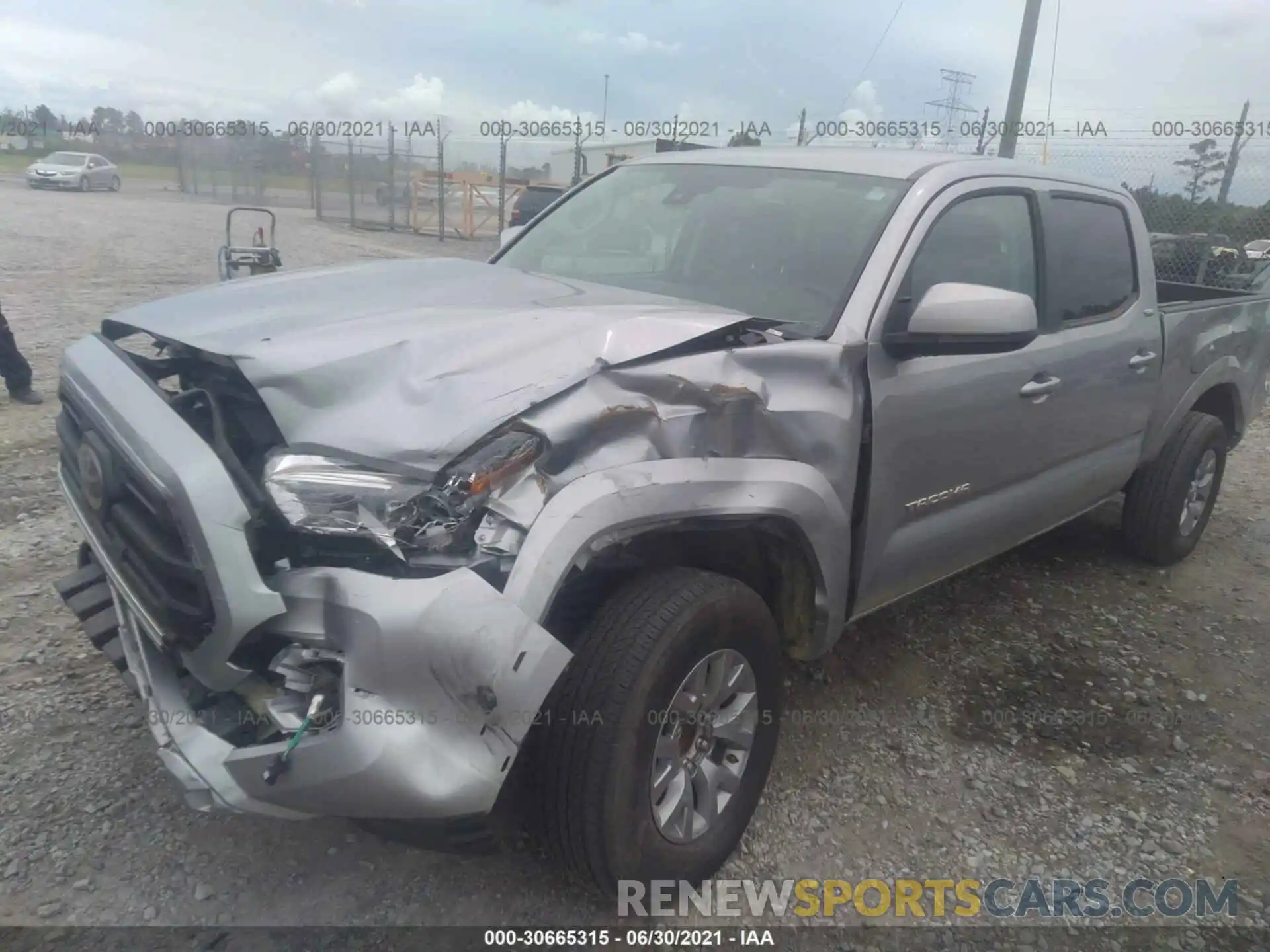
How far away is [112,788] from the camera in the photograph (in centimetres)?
256

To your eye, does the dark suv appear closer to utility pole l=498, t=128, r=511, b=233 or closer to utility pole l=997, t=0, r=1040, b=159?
utility pole l=498, t=128, r=511, b=233

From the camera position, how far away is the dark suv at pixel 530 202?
14.2 meters

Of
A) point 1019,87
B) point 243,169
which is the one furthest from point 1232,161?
point 243,169

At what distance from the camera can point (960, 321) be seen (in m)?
2.50

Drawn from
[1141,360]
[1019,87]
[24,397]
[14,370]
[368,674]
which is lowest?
[24,397]

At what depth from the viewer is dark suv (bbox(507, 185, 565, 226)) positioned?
1419cm

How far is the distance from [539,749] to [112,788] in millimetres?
1360

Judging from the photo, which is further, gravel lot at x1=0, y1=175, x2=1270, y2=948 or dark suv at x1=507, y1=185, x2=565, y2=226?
dark suv at x1=507, y1=185, x2=565, y2=226

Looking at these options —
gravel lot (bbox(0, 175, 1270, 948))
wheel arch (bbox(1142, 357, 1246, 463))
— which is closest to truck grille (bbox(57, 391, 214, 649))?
gravel lot (bbox(0, 175, 1270, 948))

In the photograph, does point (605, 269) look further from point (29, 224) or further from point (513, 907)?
point (29, 224)

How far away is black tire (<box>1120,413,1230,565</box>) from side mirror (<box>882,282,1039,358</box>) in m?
2.26

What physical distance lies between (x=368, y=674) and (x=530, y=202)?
13.9 meters

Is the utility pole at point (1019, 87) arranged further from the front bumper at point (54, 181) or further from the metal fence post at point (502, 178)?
the front bumper at point (54, 181)

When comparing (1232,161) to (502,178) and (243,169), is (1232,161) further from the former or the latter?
(243,169)
